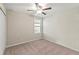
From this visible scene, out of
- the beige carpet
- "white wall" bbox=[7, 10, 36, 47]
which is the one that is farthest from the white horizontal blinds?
the beige carpet

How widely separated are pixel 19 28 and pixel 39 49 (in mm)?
479

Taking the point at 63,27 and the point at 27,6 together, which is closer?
the point at 27,6

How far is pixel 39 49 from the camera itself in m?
1.45

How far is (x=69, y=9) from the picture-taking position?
4.64ft

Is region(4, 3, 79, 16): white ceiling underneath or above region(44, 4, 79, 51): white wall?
above

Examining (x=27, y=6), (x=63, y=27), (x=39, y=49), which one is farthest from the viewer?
(x=63, y=27)

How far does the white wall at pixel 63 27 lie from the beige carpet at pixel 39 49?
0.28ft

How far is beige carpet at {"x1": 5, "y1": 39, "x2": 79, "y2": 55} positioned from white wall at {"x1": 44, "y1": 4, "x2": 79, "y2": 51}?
3.4 inches

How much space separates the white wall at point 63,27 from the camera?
1430 mm

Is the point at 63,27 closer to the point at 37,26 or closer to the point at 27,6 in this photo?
the point at 37,26

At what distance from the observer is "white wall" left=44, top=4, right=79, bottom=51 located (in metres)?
1.43

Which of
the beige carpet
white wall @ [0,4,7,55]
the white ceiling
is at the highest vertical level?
the white ceiling

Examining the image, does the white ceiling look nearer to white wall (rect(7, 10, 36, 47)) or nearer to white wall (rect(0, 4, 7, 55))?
white wall (rect(7, 10, 36, 47))

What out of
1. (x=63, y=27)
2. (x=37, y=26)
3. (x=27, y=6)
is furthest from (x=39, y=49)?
(x=27, y=6)
